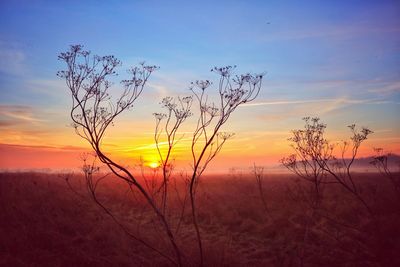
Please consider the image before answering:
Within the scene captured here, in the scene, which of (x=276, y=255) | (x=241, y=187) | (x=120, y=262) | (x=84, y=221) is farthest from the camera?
(x=241, y=187)

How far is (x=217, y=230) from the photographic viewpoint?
1648 cm

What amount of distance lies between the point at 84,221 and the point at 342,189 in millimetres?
14575

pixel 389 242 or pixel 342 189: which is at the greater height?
pixel 342 189

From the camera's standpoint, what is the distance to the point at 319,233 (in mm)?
14891

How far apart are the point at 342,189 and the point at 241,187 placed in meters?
7.05

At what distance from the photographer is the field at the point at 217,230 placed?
12.8m

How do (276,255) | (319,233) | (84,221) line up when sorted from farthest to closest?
(84,221), (319,233), (276,255)

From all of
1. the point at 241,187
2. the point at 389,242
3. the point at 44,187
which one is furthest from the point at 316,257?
the point at 44,187

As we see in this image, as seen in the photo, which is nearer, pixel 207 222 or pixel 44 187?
pixel 207 222

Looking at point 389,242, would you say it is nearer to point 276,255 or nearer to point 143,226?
point 276,255

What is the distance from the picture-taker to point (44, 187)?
890 inches

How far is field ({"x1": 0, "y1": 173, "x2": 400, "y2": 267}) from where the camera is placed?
1277 centimetres

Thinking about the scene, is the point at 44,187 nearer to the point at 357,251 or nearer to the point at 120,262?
the point at 120,262

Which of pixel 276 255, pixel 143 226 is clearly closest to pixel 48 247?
pixel 143 226
